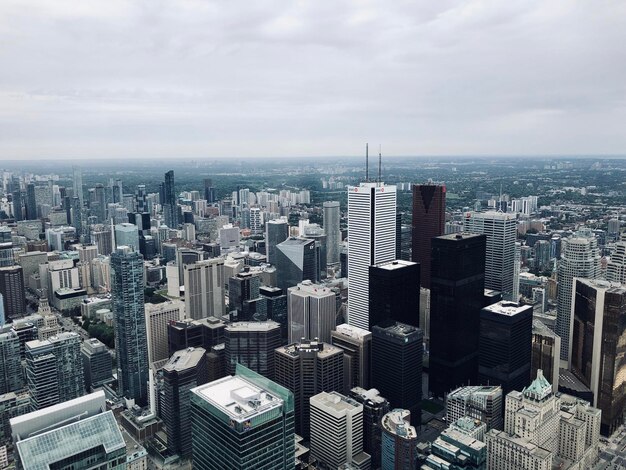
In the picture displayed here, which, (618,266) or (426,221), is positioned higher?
(426,221)

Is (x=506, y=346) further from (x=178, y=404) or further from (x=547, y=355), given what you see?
(x=178, y=404)

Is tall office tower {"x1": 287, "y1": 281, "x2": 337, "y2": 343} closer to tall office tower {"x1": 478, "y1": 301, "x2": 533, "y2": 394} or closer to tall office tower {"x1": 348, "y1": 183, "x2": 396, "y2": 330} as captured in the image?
tall office tower {"x1": 348, "y1": 183, "x2": 396, "y2": 330}

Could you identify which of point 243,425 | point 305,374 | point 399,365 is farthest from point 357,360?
point 243,425

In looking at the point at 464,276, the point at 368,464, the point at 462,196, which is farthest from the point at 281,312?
the point at 462,196

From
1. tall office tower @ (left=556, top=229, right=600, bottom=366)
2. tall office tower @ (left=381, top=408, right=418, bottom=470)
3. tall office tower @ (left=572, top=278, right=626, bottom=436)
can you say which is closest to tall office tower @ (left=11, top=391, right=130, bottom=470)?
tall office tower @ (left=381, top=408, right=418, bottom=470)

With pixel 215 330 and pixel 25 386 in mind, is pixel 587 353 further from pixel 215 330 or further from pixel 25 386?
pixel 25 386

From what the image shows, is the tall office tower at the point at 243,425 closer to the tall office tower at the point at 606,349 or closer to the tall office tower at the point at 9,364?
the tall office tower at the point at 9,364

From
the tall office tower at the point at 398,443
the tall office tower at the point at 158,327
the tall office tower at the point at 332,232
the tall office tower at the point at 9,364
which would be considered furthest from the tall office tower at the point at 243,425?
the tall office tower at the point at 332,232
